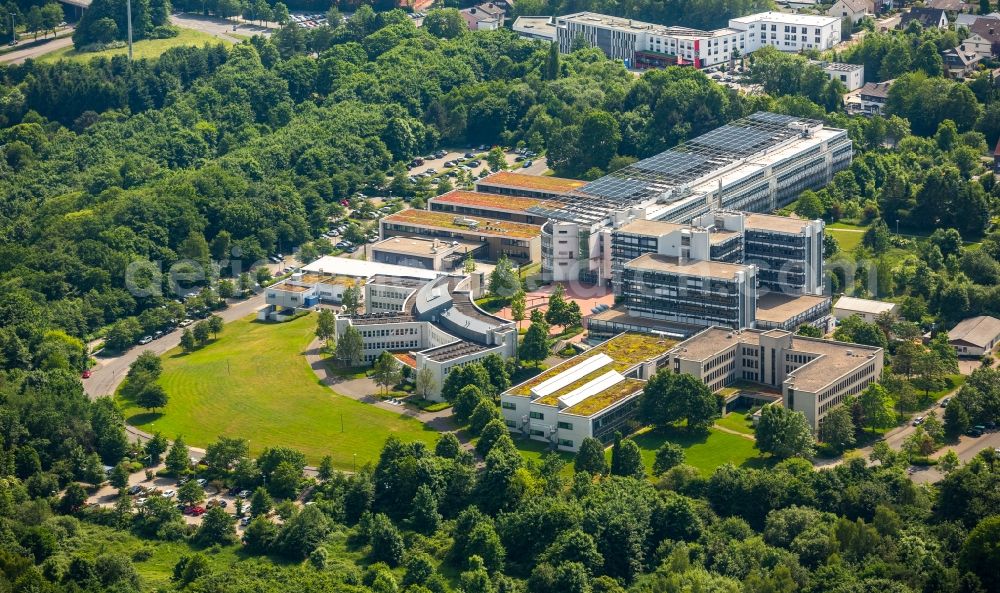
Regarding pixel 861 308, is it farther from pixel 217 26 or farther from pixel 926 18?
pixel 217 26

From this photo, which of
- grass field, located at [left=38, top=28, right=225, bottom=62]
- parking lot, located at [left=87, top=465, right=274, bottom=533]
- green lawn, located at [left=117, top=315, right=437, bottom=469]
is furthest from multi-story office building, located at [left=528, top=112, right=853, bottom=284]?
grass field, located at [left=38, top=28, right=225, bottom=62]

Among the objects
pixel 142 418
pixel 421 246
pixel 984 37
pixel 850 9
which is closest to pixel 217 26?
pixel 850 9

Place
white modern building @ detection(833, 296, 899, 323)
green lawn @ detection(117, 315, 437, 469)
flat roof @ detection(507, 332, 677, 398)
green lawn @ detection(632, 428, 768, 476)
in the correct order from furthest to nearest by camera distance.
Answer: white modern building @ detection(833, 296, 899, 323) → flat roof @ detection(507, 332, 677, 398) → green lawn @ detection(117, 315, 437, 469) → green lawn @ detection(632, 428, 768, 476)

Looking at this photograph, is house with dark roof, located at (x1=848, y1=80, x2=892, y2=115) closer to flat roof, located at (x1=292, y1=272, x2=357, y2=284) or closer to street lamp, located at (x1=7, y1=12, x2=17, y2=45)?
flat roof, located at (x1=292, y1=272, x2=357, y2=284)

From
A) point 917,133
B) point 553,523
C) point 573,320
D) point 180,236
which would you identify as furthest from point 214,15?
point 553,523

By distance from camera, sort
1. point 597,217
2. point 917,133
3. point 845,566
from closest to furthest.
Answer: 1. point 845,566
2. point 597,217
3. point 917,133

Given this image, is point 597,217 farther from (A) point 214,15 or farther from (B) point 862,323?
(A) point 214,15
